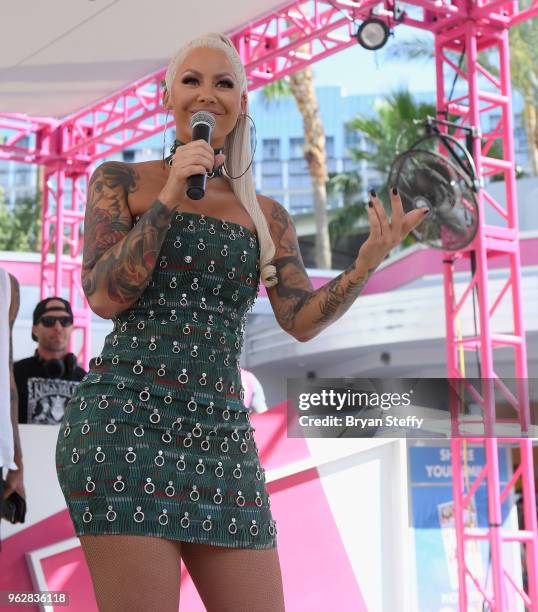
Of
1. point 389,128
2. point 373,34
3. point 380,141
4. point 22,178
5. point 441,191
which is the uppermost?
point 22,178

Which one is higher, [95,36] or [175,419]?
[95,36]

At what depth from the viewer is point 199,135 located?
1508 mm

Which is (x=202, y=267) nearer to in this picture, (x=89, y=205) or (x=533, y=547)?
(x=89, y=205)

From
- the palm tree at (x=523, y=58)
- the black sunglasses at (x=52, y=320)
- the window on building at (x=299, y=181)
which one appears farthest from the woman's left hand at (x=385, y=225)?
the window on building at (x=299, y=181)

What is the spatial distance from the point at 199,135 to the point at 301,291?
374 mm

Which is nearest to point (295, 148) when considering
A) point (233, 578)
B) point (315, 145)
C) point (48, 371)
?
point (315, 145)

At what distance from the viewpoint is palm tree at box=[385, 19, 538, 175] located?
19.7m

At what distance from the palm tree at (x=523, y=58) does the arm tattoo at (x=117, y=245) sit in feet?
62.0

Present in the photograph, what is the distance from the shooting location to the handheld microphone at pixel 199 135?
4.56 ft

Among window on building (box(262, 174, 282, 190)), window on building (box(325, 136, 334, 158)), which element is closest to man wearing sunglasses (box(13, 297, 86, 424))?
window on building (box(262, 174, 282, 190))

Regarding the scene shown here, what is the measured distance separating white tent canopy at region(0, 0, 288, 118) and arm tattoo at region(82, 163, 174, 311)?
5555 millimetres

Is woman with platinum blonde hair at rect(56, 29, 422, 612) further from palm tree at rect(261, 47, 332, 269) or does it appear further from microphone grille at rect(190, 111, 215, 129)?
palm tree at rect(261, 47, 332, 269)

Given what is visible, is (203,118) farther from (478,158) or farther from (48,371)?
(478,158)

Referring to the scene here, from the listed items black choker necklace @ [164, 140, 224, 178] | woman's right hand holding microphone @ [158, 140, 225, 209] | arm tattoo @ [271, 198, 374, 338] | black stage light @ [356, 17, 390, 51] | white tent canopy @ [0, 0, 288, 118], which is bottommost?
arm tattoo @ [271, 198, 374, 338]
